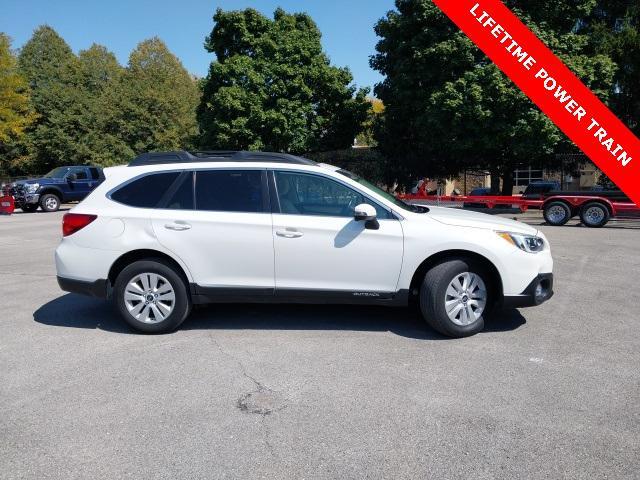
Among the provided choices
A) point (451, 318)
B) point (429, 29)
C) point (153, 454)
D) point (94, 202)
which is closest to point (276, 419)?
point (153, 454)

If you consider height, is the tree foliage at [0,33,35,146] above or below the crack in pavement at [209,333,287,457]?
above

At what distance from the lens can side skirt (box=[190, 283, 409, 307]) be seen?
208 inches

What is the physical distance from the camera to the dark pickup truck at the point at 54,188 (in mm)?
22719

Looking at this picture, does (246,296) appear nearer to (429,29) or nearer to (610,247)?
(610,247)

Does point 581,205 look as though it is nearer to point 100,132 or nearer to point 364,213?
point 364,213

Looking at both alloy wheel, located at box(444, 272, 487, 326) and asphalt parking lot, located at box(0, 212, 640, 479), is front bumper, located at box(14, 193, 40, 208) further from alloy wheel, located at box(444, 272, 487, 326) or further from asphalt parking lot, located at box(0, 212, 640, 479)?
alloy wheel, located at box(444, 272, 487, 326)

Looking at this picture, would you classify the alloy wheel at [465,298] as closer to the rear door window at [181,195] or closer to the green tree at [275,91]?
the rear door window at [181,195]

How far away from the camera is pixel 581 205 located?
1536 centimetres

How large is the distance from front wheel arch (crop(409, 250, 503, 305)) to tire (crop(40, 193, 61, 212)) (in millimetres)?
21540

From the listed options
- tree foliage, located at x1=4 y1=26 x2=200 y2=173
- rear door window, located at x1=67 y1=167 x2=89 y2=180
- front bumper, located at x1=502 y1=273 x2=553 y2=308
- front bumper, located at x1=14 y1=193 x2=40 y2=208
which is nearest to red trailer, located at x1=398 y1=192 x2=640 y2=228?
front bumper, located at x1=502 y1=273 x2=553 y2=308

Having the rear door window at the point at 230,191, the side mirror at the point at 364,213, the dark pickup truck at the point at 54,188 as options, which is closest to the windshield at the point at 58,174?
the dark pickup truck at the point at 54,188

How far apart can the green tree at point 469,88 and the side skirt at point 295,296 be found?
13748 mm

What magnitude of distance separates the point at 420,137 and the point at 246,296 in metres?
17.0

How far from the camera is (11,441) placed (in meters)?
3.39
